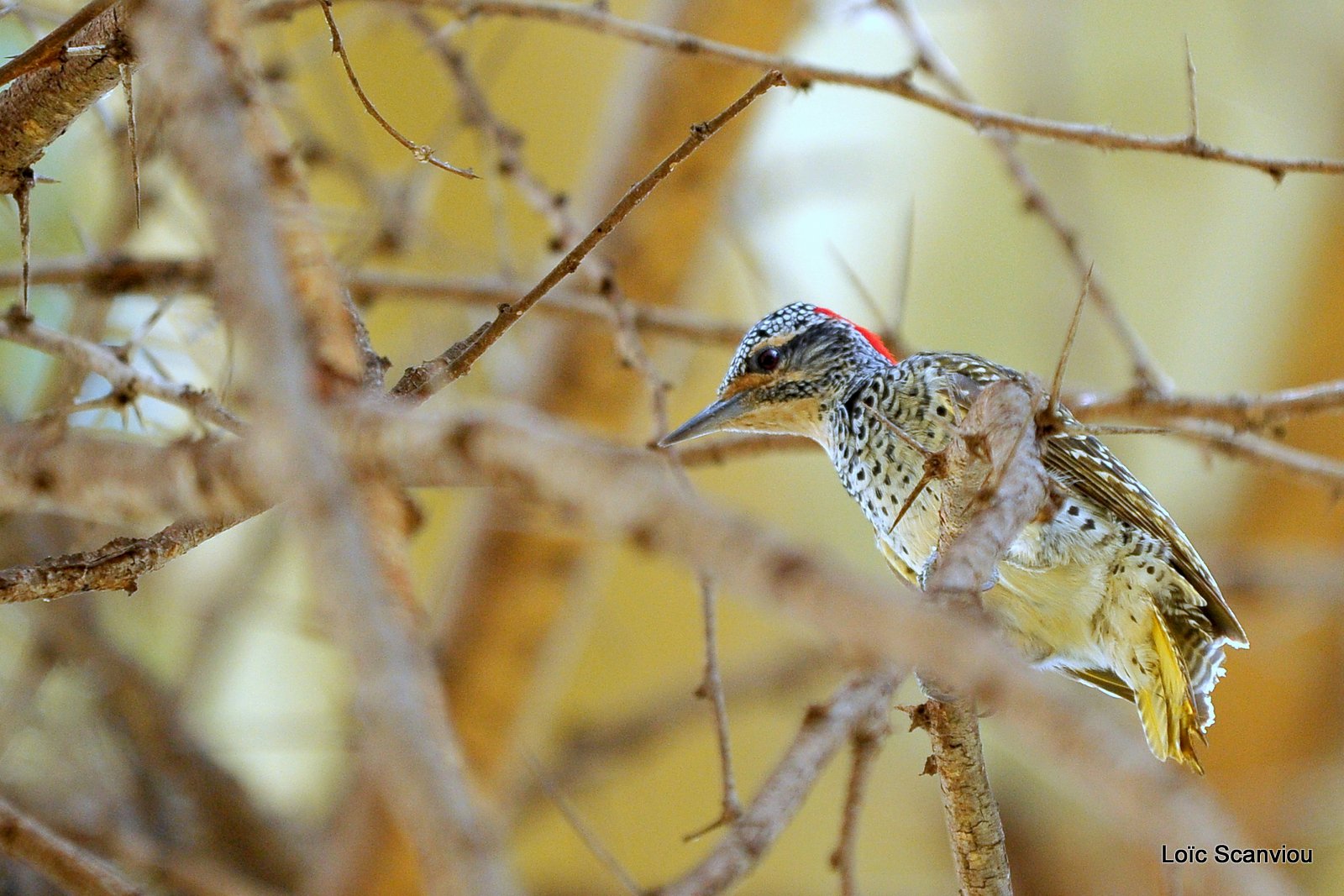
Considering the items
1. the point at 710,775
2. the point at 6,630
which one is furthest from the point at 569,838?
the point at 6,630

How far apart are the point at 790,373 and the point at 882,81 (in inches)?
Result: 40.9

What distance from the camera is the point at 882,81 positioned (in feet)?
7.31

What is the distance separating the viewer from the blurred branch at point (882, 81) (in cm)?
200

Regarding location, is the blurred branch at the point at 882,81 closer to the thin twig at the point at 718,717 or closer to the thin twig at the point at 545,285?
the thin twig at the point at 545,285

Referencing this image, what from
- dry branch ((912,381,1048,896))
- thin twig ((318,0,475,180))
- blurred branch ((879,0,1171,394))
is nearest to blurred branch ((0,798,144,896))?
thin twig ((318,0,475,180))

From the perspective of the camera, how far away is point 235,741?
19.3ft

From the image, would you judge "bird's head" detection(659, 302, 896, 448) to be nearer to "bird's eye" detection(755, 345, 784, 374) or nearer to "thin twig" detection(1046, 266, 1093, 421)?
"bird's eye" detection(755, 345, 784, 374)

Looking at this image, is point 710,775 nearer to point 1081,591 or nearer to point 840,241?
point 840,241

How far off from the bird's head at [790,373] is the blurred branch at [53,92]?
1678 millimetres

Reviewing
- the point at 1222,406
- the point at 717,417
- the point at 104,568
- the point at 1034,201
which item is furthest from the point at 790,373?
the point at 104,568

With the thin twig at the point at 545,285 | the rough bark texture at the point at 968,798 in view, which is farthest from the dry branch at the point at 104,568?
the rough bark texture at the point at 968,798

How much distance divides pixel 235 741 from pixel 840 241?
14.1 feet

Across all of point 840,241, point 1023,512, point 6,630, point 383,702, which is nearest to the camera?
point 383,702

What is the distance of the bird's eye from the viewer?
3.11 metres
